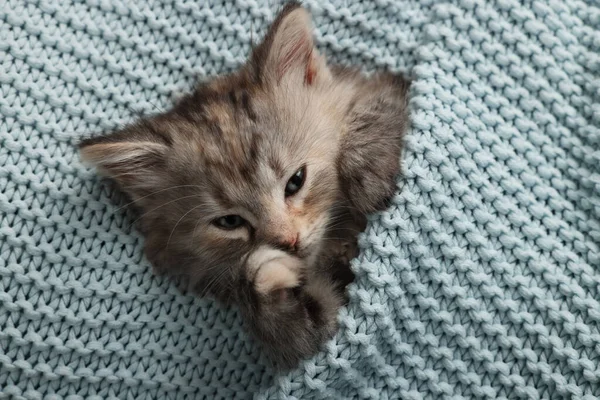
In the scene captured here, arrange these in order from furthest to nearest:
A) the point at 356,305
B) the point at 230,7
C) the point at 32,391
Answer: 1. the point at 230,7
2. the point at 32,391
3. the point at 356,305

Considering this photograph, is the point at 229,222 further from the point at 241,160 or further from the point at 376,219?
the point at 376,219

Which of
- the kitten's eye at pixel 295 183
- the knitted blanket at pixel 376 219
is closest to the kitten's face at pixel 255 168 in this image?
the kitten's eye at pixel 295 183

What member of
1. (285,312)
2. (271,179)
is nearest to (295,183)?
(271,179)

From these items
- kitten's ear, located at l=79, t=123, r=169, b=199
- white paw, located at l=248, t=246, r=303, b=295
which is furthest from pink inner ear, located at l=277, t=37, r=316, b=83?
white paw, located at l=248, t=246, r=303, b=295

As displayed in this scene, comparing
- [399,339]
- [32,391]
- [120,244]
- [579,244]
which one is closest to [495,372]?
[399,339]

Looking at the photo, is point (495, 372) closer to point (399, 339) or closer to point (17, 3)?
point (399, 339)

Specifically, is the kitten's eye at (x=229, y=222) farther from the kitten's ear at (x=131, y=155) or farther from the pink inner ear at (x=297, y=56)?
the pink inner ear at (x=297, y=56)

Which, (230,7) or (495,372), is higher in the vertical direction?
(230,7)
